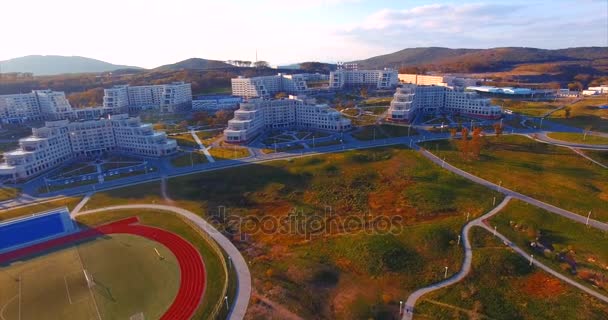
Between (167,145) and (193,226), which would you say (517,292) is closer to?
(193,226)

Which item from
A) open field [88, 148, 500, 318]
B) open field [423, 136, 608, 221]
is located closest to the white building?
open field [88, 148, 500, 318]

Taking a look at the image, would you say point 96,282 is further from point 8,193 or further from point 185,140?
point 185,140

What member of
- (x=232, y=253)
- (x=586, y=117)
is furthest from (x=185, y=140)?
(x=586, y=117)

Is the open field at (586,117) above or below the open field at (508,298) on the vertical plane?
above

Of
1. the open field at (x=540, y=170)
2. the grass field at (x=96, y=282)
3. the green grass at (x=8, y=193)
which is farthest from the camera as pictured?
the green grass at (x=8, y=193)

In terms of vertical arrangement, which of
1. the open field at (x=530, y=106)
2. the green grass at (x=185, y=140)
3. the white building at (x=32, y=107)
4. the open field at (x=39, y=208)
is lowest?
the open field at (x=39, y=208)

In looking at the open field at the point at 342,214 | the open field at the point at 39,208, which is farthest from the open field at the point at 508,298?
the open field at the point at 39,208

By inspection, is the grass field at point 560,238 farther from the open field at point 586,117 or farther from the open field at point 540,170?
the open field at point 586,117
